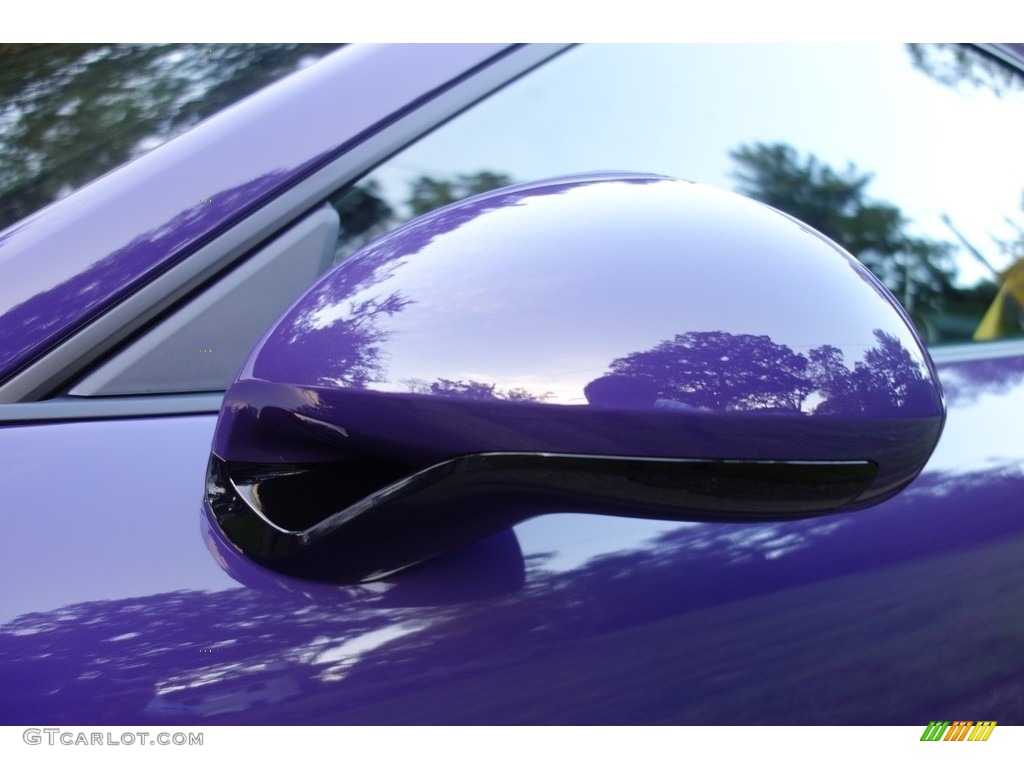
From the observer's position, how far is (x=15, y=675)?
28.2 inches

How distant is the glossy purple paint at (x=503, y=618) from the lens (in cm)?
72

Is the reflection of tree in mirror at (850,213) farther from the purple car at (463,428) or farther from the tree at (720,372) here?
the tree at (720,372)

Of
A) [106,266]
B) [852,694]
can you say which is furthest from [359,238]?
[852,694]

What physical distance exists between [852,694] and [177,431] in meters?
0.68

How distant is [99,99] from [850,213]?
1024 mm

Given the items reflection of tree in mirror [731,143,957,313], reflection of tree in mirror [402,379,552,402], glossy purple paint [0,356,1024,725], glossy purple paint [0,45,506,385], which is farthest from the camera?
reflection of tree in mirror [731,143,957,313]

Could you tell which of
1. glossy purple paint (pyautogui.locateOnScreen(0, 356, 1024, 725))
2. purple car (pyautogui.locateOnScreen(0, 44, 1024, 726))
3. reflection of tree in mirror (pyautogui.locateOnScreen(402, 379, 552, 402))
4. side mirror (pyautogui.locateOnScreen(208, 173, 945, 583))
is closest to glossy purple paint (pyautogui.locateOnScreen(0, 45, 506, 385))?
purple car (pyautogui.locateOnScreen(0, 44, 1024, 726))

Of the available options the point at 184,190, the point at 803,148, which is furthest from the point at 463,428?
the point at 803,148

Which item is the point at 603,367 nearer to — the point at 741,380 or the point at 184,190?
the point at 741,380

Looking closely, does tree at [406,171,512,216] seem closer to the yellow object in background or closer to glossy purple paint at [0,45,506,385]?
glossy purple paint at [0,45,506,385]

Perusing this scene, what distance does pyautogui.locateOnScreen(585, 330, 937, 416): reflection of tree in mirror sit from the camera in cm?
61

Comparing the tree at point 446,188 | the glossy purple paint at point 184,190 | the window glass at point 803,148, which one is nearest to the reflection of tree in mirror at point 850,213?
the window glass at point 803,148
